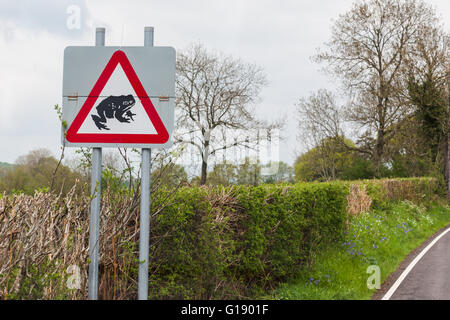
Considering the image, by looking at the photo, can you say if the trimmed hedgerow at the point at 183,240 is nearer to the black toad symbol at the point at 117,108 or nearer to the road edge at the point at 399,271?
the black toad symbol at the point at 117,108

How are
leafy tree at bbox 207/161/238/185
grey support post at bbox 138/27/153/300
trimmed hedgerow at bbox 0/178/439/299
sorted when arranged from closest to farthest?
grey support post at bbox 138/27/153/300 < trimmed hedgerow at bbox 0/178/439/299 < leafy tree at bbox 207/161/238/185

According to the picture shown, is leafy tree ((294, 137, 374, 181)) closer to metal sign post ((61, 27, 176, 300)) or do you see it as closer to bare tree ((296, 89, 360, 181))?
bare tree ((296, 89, 360, 181))

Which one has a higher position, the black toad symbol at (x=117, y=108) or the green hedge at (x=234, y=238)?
the black toad symbol at (x=117, y=108)

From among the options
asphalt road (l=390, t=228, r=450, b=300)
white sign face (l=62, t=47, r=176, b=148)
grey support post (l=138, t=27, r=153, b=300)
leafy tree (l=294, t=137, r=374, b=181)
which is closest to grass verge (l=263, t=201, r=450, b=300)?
asphalt road (l=390, t=228, r=450, b=300)

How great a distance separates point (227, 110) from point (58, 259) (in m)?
25.2

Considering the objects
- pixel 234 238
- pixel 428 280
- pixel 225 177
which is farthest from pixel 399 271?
pixel 234 238

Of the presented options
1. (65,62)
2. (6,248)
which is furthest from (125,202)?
(65,62)

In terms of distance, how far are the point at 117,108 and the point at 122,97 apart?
9cm

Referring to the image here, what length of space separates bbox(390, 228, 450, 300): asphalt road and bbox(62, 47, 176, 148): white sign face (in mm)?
6062

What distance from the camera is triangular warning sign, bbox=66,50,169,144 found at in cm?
289

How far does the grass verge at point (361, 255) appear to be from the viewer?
22.6 ft

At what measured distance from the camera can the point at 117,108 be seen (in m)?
2.88

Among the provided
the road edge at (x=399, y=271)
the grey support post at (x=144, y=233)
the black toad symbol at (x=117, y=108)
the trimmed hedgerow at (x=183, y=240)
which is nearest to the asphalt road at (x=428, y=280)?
the road edge at (x=399, y=271)

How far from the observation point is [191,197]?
16.8 feet
